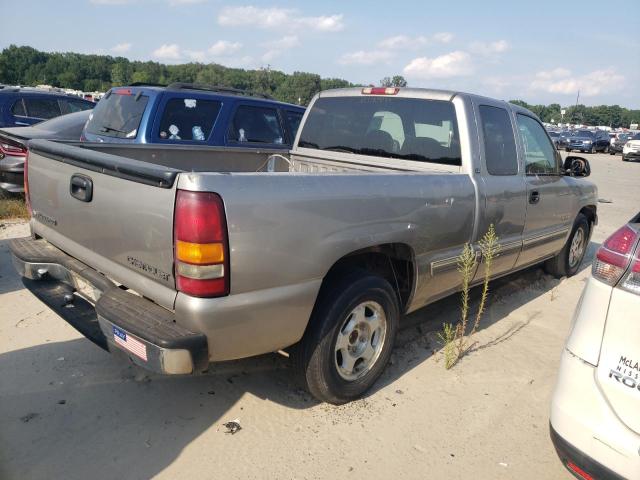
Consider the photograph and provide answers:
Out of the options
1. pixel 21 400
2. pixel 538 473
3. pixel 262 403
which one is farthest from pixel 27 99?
pixel 538 473

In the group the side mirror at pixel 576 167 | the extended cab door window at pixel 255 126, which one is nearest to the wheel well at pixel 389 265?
the side mirror at pixel 576 167

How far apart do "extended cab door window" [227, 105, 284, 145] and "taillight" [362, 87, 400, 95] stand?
3.02 m

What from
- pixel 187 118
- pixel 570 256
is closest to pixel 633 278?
pixel 570 256

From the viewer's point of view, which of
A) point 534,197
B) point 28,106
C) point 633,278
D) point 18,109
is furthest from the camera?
point 28,106

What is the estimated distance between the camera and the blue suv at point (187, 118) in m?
6.03

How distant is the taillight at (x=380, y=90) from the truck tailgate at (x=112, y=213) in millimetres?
2316

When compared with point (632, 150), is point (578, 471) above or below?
below

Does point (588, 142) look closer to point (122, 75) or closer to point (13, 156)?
point (13, 156)

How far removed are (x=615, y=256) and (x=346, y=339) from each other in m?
1.50

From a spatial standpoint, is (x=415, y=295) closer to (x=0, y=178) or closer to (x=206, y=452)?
(x=206, y=452)

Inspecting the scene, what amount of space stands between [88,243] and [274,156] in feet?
7.75

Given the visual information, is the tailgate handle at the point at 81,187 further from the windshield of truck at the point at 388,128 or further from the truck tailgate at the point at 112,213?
the windshield of truck at the point at 388,128

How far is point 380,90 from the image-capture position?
4.16 metres

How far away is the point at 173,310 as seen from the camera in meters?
2.28
